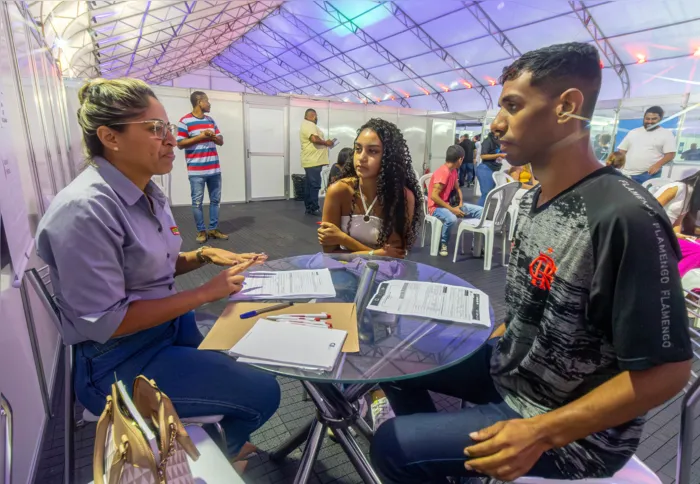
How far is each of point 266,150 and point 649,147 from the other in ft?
20.7

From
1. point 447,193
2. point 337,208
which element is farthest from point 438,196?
point 337,208

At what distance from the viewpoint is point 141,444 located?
0.64 meters

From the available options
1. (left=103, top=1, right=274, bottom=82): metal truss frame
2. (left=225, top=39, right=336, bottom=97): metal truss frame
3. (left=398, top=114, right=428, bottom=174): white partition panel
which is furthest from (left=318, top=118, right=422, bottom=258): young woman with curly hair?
(left=225, top=39, right=336, bottom=97): metal truss frame

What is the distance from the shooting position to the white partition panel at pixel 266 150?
7.49 m

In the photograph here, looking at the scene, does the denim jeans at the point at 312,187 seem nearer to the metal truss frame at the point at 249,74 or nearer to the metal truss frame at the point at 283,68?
the metal truss frame at the point at 283,68

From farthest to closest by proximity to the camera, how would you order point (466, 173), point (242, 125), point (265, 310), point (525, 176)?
1. point (466, 173)
2. point (242, 125)
3. point (525, 176)
4. point (265, 310)

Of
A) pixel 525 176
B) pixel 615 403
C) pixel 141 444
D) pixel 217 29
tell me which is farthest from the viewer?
pixel 217 29

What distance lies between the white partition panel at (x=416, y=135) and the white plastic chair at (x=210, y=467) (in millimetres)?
9312

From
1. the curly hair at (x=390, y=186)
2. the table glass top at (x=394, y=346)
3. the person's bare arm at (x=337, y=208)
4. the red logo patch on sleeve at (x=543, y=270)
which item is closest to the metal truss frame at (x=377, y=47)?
the curly hair at (x=390, y=186)

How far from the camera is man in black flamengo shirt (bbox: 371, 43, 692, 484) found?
707 millimetres

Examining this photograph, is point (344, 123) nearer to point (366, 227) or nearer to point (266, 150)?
point (266, 150)

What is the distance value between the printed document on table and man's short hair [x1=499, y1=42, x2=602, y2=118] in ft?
2.17

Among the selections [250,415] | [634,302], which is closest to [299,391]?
[250,415]

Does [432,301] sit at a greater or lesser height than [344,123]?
lesser
